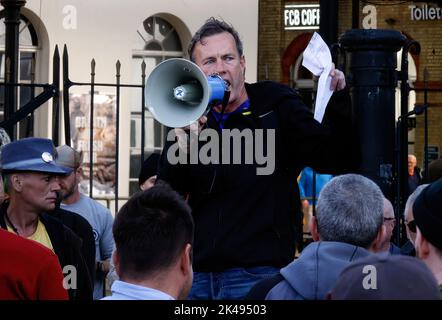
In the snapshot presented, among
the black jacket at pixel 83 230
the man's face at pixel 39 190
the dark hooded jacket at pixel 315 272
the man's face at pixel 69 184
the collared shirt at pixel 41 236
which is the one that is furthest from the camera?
the man's face at pixel 69 184

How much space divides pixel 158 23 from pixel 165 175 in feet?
46.6

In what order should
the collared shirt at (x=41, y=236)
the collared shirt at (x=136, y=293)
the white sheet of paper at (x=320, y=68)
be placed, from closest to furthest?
1. the collared shirt at (x=136, y=293)
2. the white sheet of paper at (x=320, y=68)
3. the collared shirt at (x=41, y=236)

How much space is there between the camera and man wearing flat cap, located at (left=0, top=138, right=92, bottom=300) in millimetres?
5977

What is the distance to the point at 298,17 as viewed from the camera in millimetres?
21516

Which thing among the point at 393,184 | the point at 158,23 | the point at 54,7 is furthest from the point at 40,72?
the point at 393,184

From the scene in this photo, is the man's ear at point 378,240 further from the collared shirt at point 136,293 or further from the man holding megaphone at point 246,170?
the collared shirt at point 136,293

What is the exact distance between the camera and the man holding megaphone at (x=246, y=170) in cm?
511

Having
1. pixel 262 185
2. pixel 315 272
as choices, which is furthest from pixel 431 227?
pixel 262 185

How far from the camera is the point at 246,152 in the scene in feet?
17.0

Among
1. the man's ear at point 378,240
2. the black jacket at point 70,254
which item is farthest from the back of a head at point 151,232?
A: the black jacket at point 70,254

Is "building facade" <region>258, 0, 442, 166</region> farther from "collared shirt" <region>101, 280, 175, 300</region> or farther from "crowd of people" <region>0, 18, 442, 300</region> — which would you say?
"collared shirt" <region>101, 280, 175, 300</region>

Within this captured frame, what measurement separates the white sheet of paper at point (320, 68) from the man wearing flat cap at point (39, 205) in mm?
1525

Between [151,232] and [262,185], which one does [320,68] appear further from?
[151,232]
